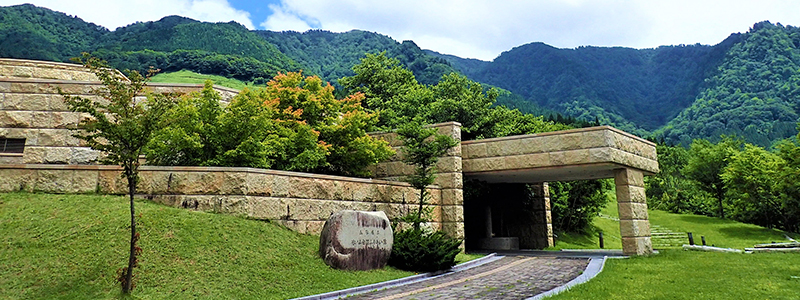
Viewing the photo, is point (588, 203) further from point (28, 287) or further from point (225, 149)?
point (28, 287)

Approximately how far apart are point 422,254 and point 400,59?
120 meters

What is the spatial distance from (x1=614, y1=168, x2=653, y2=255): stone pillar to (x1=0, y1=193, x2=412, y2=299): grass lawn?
10391mm

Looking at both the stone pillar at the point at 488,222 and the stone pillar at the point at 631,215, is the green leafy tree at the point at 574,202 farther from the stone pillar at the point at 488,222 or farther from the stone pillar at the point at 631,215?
the stone pillar at the point at 631,215

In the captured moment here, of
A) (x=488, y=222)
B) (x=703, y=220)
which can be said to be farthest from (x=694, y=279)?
(x=703, y=220)

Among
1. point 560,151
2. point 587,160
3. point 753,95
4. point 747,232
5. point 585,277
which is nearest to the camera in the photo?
point 585,277

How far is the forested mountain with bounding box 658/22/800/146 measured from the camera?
112494 millimetres

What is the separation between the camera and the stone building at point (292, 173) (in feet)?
43.0

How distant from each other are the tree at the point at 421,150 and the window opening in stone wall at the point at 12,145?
13952 millimetres

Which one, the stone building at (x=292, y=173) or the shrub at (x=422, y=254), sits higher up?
the stone building at (x=292, y=173)

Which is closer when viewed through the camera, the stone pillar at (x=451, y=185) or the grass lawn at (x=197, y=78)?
the stone pillar at (x=451, y=185)

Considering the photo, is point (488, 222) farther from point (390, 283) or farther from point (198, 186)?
point (198, 186)

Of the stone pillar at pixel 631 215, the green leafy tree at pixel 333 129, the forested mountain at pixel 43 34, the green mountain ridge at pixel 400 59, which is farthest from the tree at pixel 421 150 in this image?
the forested mountain at pixel 43 34

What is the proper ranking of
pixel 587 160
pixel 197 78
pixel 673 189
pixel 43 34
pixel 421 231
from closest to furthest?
1. pixel 421 231
2. pixel 587 160
3. pixel 673 189
4. pixel 197 78
5. pixel 43 34

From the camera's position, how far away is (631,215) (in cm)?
1808
